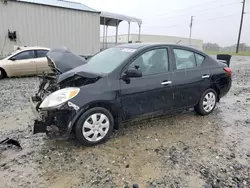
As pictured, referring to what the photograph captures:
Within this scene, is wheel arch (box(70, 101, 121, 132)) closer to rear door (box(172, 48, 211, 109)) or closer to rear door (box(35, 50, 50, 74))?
rear door (box(172, 48, 211, 109))

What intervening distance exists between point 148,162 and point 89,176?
0.81 meters

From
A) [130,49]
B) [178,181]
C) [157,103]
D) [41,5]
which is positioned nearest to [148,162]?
[178,181]

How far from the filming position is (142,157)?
3.00 m

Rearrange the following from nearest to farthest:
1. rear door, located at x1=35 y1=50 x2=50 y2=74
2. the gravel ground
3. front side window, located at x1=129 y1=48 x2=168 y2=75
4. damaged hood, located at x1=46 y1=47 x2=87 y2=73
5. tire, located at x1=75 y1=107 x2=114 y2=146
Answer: the gravel ground → tire, located at x1=75 y1=107 x2=114 y2=146 → front side window, located at x1=129 y1=48 x2=168 y2=75 → damaged hood, located at x1=46 y1=47 x2=87 y2=73 → rear door, located at x1=35 y1=50 x2=50 y2=74

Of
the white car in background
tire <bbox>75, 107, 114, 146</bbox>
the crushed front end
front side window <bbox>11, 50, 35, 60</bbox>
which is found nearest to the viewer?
the crushed front end

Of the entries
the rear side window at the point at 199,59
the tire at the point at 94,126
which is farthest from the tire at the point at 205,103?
the tire at the point at 94,126

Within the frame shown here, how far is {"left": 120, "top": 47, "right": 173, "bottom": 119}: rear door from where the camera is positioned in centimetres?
343

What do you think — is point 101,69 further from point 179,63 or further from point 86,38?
point 86,38

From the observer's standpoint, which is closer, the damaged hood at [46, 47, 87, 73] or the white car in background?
the damaged hood at [46, 47, 87, 73]

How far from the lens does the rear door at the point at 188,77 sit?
3967 mm

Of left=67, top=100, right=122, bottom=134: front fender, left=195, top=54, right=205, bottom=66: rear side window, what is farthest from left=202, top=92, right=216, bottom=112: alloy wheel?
left=67, top=100, right=122, bottom=134: front fender

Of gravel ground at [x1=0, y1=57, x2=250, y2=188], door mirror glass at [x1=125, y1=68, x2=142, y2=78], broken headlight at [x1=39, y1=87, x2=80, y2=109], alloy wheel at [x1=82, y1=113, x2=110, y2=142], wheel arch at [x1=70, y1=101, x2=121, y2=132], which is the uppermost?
door mirror glass at [x1=125, y1=68, x2=142, y2=78]

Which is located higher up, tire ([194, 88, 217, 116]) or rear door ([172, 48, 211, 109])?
rear door ([172, 48, 211, 109])

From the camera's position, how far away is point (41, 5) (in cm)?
1179
